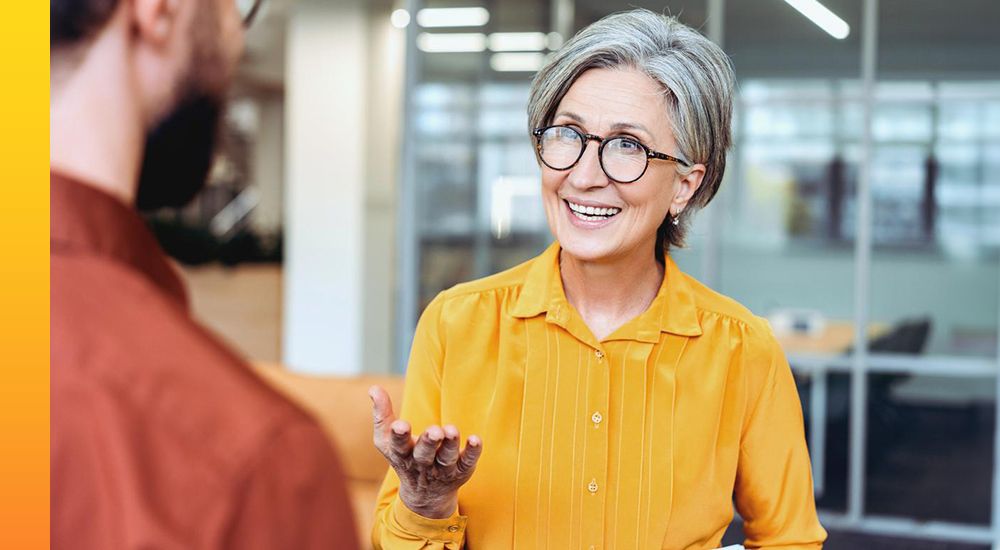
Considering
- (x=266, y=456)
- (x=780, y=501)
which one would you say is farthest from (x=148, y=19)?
(x=780, y=501)

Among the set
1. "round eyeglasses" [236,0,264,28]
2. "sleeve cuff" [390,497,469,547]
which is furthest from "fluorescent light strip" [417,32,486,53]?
"round eyeglasses" [236,0,264,28]

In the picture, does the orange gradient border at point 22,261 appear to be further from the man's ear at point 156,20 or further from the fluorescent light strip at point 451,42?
the fluorescent light strip at point 451,42

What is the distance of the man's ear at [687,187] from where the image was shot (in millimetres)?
1335

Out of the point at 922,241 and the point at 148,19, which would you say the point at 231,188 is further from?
the point at 922,241

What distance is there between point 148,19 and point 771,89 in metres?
4.65

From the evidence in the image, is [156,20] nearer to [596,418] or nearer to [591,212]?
[591,212]

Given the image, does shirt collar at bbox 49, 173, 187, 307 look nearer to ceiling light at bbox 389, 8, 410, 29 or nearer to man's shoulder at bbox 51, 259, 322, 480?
man's shoulder at bbox 51, 259, 322, 480

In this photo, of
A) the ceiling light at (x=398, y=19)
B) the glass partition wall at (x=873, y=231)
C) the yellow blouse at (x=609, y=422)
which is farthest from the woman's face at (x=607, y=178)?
the ceiling light at (x=398, y=19)

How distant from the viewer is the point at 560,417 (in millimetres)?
1375

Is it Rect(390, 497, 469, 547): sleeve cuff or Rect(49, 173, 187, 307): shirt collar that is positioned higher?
Rect(49, 173, 187, 307): shirt collar

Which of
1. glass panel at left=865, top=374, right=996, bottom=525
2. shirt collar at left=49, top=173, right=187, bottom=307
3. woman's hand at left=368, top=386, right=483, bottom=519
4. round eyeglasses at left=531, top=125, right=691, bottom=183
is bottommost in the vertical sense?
glass panel at left=865, top=374, right=996, bottom=525

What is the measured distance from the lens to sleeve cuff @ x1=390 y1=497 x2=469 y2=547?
1.28 m

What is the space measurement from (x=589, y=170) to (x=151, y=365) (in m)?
0.67

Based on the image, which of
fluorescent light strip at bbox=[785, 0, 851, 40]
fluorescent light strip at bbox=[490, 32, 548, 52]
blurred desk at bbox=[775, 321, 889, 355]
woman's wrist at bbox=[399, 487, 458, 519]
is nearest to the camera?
woman's wrist at bbox=[399, 487, 458, 519]
